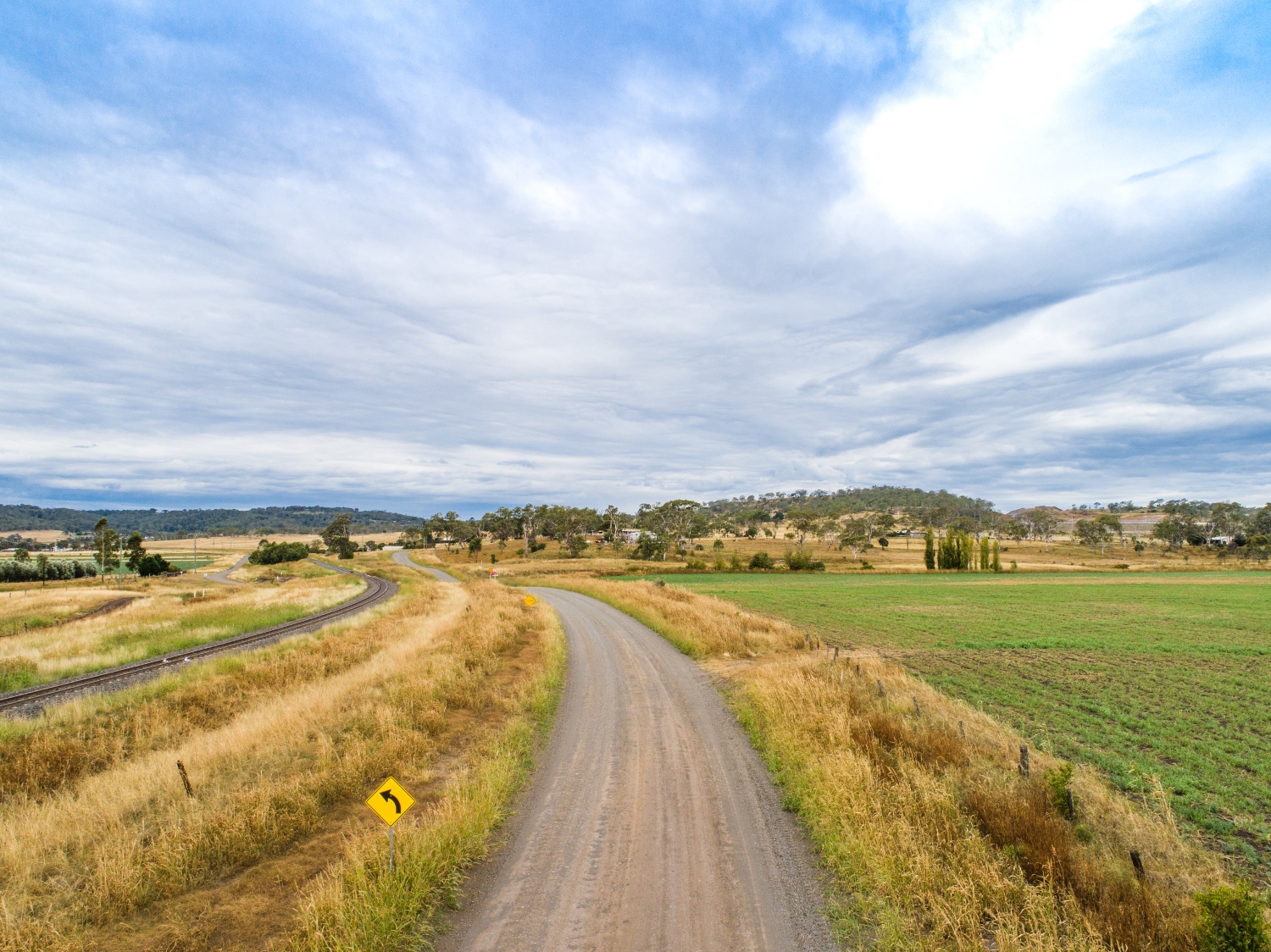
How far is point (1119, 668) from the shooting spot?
930 inches

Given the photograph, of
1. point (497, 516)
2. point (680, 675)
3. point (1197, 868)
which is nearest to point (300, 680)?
point (680, 675)

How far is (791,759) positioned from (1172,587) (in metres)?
75.6

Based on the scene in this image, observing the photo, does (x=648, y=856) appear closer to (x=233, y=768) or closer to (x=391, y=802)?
(x=391, y=802)

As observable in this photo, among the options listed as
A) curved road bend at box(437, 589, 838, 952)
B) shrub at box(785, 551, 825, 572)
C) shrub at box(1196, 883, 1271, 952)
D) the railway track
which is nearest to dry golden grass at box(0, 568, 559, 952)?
curved road bend at box(437, 589, 838, 952)

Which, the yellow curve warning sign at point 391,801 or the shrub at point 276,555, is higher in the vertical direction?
the yellow curve warning sign at point 391,801

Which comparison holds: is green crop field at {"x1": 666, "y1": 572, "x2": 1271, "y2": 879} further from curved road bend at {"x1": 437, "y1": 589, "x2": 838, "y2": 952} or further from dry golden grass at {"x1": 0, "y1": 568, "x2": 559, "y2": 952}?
dry golden grass at {"x1": 0, "y1": 568, "x2": 559, "y2": 952}

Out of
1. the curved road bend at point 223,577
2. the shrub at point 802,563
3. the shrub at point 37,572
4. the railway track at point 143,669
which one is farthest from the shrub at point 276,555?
the shrub at point 802,563

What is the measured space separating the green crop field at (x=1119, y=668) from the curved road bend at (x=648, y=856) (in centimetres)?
664

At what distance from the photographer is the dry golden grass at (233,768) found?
25.4 feet

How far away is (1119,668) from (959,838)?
22.0 metres

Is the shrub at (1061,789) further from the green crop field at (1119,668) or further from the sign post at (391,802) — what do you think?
the sign post at (391,802)

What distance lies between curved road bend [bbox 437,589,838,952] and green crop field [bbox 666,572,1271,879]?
664 cm

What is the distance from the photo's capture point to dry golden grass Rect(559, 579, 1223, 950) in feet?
22.5

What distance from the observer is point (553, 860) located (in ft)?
28.7
